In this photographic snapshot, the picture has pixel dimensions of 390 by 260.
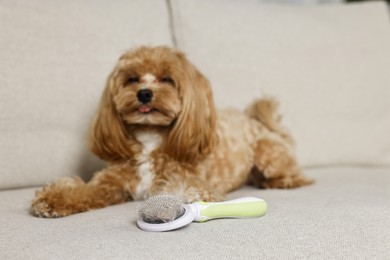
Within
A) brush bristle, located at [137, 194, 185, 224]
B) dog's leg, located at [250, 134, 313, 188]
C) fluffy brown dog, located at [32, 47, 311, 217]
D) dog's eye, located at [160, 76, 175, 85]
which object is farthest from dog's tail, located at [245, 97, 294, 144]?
brush bristle, located at [137, 194, 185, 224]

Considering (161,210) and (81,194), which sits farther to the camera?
(81,194)

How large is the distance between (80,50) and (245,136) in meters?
0.86

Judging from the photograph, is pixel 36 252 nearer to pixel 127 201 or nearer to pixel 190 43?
pixel 127 201

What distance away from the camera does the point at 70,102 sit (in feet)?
7.29

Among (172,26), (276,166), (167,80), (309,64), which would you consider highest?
(172,26)

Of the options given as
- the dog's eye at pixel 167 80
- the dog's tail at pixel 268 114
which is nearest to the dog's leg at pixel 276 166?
the dog's tail at pixel 268 114

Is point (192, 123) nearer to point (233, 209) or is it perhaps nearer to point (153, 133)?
point (153, 133)

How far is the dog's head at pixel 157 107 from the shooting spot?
76.6 inches

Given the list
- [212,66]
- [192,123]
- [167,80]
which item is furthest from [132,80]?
[212,66]

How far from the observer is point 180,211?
147 cm

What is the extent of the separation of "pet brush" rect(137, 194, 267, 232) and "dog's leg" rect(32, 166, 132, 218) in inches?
14.3

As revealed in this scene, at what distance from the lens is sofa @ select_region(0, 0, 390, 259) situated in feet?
4.49

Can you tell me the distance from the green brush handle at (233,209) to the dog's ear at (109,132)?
568mm

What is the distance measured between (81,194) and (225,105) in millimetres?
1023
